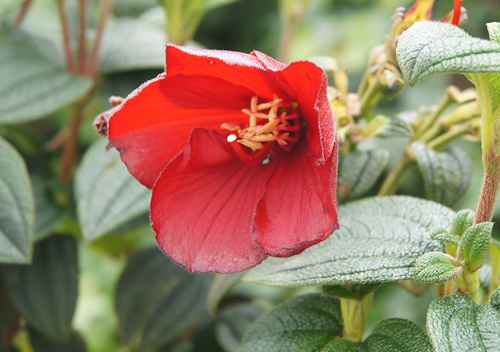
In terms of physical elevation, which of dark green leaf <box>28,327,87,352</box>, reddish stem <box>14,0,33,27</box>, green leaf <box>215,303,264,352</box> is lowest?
dark green leaf <box>28,327,87,352</box>

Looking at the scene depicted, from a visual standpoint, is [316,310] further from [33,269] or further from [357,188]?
[33,269]

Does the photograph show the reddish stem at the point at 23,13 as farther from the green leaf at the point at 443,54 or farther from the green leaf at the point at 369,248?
the green leaf at the point at 443,54

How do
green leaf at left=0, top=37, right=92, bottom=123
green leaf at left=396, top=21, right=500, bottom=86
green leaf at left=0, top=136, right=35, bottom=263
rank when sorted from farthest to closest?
green leaf at left=0, top=37, right=92, bottom=123, green leaf at left=0, top=136, right=35, bottom=263, green leaf at left=396, top=21, right=500, bottom=86

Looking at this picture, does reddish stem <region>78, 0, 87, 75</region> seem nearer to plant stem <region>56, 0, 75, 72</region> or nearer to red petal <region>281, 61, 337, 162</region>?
plant stem <region>56, 0, 75, 72</region>

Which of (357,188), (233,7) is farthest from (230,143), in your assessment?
(233,7)

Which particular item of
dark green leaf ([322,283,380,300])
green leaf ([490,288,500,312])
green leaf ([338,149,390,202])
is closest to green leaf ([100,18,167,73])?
green leaf ([338,149,390,202])

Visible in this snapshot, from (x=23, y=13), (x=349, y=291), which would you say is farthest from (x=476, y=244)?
(x=23, y=13)

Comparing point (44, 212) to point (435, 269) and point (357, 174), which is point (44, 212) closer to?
point (357, 174)
